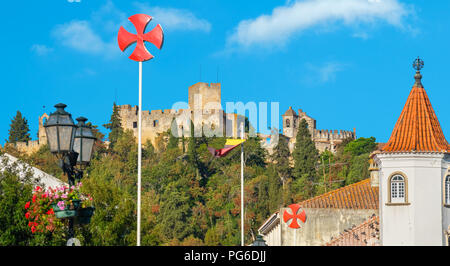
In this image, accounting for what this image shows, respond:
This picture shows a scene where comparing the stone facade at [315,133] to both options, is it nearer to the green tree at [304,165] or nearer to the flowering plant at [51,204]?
the green tree at [304,165]

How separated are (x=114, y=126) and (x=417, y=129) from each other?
80.7 metres

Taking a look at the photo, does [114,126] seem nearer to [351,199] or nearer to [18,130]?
[18,130]

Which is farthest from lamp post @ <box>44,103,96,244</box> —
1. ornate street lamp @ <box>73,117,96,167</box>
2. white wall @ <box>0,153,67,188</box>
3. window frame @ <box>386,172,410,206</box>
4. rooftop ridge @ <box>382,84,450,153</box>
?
white wall @ <box>0,153,67,188</box>

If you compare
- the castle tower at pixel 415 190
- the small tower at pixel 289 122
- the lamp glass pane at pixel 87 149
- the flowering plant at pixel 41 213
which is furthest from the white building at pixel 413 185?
the small tower at pixel 289 122

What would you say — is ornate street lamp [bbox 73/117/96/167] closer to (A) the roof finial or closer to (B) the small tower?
(A) the roof finial

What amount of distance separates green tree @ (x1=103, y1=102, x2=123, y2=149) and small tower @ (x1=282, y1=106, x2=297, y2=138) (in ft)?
84.6

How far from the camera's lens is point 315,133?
128 m

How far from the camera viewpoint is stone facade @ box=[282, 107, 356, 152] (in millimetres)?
123375

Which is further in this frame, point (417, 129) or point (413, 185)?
point (417, 129)

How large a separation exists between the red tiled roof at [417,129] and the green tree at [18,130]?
9150 cm

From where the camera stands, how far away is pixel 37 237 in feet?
80.9

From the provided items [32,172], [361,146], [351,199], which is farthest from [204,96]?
[32,172]

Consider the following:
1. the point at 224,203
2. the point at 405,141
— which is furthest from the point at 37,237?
the point at 224,203
